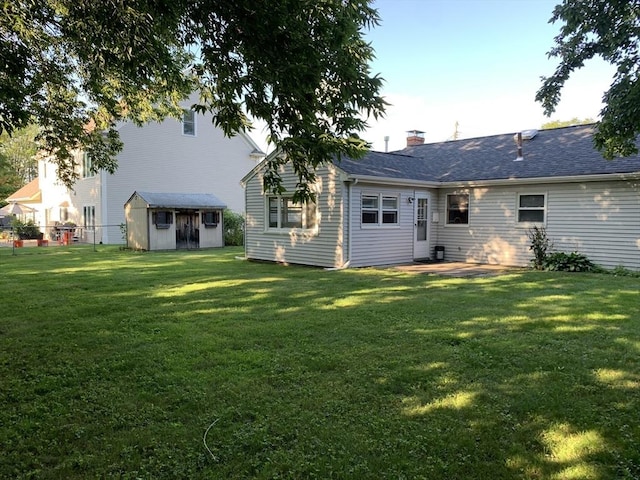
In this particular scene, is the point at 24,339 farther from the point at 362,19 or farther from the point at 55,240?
the point at 55,240

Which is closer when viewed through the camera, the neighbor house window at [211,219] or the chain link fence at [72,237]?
the neighbor house window at [211,219]

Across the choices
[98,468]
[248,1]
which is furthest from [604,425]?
[248,1]

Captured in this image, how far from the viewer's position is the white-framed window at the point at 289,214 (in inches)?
535

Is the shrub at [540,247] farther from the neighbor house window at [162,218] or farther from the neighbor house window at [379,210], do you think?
the neighbor house window at [162,218]

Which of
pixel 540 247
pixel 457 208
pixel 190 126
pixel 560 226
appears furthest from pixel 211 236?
pixel 560 226

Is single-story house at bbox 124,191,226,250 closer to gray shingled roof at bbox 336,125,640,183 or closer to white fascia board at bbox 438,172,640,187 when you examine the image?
gray shingled roof at bbox 336,125,640,183

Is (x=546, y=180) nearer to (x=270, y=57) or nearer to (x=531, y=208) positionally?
(x=531, y=208)

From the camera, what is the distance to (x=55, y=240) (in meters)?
27.2

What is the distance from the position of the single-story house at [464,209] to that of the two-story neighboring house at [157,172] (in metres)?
11.6

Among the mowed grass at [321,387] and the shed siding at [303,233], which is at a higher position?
the shed siding at [303,233]

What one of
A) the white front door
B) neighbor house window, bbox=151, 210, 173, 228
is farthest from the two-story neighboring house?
the white front door

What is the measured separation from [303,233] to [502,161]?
7078 millimetres

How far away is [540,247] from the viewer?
1280 cm

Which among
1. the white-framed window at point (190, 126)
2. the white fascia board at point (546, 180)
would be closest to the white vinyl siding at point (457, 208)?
the white fascia board at point (546, 180)
